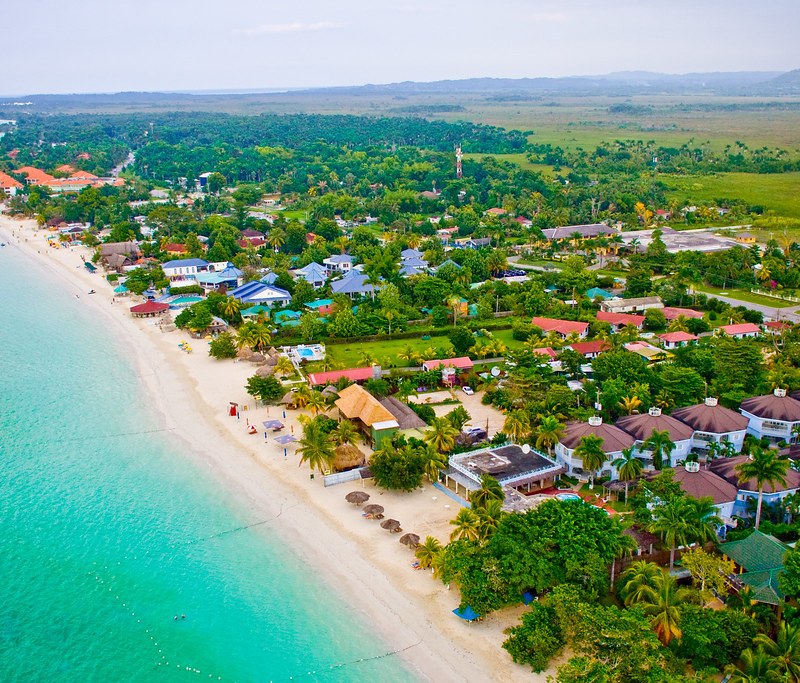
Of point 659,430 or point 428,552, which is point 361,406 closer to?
point 428,552

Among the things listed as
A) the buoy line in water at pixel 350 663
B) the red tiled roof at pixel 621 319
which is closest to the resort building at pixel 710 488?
the buoy line in water at pixel 350 663

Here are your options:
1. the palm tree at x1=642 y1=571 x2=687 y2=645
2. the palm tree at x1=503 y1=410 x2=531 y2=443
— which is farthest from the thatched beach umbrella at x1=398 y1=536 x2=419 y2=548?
the palm tree at x1=642 y1=571 x2=687 y2=645

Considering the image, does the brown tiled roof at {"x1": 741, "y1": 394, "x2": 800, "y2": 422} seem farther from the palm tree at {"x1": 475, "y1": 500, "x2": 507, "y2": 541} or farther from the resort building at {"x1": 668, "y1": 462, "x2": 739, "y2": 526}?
the palm tree at {"x1": 475, "y1": 500, "x2": 507, "y2": 541}

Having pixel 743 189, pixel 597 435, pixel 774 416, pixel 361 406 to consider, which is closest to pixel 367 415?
pixel 361 406

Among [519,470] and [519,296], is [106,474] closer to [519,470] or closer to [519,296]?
[519,470]

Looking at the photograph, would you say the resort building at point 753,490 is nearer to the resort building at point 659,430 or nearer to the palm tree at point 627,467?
the palm tree at point 627,467

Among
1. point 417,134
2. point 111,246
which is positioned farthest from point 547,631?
point 417,134
